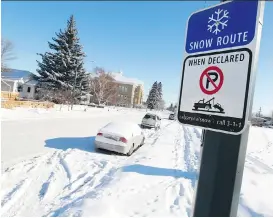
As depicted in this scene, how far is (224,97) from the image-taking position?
4.92 feet

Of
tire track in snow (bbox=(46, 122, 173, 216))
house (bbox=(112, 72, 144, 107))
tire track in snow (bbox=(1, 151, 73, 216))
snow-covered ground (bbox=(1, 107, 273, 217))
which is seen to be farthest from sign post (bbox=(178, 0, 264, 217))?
house (bbox=(112, 72, 144, 107))

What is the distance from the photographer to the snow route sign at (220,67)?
1.45 meters

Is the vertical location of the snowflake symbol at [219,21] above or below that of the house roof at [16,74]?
below

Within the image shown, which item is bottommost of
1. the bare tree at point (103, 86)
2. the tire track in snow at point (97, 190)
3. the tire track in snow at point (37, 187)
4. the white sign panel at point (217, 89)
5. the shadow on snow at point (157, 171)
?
the tire track in snow at point (37, 187)

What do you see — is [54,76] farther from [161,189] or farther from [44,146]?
[161,189]

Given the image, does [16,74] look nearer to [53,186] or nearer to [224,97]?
[53,186]

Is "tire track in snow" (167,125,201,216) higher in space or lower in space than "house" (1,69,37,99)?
lower

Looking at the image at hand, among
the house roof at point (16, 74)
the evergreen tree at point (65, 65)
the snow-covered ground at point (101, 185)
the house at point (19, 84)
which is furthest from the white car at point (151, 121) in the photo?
the house roof at point (16, 74)

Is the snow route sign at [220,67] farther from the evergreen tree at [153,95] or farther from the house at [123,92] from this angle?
the house at [123,92]

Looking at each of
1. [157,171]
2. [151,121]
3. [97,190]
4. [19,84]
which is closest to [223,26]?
[97,190]

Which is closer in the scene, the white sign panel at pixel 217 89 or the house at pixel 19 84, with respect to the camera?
the white sign panel at pixel 217 89

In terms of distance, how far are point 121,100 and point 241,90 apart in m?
57.9

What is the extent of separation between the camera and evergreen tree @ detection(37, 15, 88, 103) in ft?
122

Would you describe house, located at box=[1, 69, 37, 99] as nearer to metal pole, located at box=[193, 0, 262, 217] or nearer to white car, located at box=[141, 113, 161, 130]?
white car, located at box=[141, 113, 161, 130]
